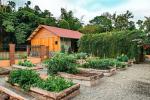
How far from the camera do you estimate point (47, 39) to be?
91.4 feet

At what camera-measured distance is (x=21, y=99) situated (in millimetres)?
6449

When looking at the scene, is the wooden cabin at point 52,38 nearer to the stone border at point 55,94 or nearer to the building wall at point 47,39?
the building wall at point 47,39

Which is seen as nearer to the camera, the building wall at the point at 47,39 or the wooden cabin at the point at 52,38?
the wooden cabin at the point at 52,38

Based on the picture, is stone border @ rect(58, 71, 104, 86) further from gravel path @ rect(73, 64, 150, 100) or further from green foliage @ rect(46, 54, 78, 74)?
green foliage @ rect(46, 54, 78, 74)

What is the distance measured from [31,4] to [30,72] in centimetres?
3735

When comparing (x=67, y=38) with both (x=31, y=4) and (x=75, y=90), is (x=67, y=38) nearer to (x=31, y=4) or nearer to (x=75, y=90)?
(x=31, y=4)

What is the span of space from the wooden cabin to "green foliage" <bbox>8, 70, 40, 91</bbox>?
60.3ft

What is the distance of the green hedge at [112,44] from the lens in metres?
18.6

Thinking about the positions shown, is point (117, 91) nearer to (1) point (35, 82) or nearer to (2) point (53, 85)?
(2) point (53, 85)

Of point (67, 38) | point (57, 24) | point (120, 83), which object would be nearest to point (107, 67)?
point (120, 83)

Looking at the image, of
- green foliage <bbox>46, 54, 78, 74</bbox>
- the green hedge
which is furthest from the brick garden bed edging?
the green hedge

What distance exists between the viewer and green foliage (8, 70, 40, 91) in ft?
23.7

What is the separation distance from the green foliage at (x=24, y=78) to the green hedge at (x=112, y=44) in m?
12.2

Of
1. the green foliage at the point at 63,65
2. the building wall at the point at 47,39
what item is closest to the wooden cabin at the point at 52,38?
the building wall at the point at 47,39
